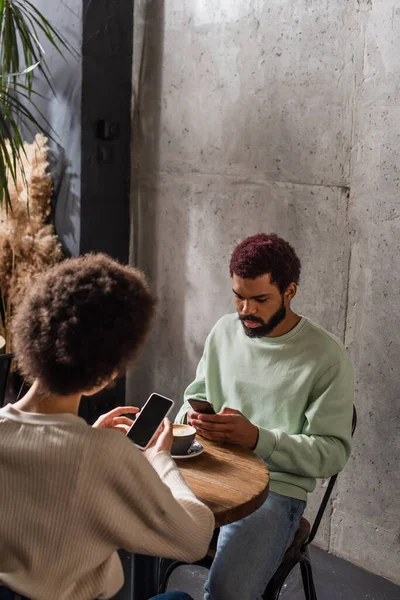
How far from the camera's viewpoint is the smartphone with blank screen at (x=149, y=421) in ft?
7.00

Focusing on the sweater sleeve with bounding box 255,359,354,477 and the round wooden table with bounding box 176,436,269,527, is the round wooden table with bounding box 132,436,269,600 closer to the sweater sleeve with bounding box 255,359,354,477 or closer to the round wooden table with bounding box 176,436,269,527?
the round wooden table with bounding box 176,436,269,527

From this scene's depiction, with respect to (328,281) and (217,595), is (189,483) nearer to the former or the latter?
(217,595)

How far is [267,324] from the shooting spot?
105 inches

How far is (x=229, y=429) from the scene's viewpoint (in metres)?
2.41

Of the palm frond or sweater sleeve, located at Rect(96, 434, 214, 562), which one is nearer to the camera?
sweater sleeve, located at Rect(96, 434, 214, 562)

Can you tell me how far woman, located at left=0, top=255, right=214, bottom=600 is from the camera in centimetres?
158

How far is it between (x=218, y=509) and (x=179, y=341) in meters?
2.16

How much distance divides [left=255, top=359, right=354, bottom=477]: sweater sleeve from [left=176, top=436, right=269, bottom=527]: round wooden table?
12cm

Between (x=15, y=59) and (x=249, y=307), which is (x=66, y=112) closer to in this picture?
(x=15, y=59)

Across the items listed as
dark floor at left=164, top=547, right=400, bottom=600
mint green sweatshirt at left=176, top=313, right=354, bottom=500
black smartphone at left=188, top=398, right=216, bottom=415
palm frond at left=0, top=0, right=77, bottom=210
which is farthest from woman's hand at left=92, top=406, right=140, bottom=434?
palm frond at left=0, top=0, right=77, bottom=210

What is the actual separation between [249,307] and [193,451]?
59cm

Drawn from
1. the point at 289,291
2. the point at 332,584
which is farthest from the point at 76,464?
the point at 332,584

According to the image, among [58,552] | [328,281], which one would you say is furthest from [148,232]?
[58,552]

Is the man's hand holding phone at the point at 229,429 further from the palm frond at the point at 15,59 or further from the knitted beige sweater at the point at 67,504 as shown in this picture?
the palm frond at the point at 15,59
